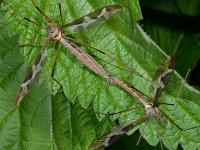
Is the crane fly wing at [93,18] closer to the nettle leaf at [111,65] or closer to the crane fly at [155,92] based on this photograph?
the nettle leaf at [111,65]

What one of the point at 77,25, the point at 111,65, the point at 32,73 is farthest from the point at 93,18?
the point at 32,73

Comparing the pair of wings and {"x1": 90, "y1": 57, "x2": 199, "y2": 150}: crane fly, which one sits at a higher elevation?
the pair of wings

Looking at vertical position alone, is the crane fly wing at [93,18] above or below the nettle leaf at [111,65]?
above

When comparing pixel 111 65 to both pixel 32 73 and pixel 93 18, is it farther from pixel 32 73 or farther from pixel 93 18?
pixel 32 73

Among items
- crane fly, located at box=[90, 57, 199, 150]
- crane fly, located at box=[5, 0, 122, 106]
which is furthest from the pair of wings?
crane fly, located at box=[90, 57, 199, 150]

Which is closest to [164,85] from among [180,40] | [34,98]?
[34,98]

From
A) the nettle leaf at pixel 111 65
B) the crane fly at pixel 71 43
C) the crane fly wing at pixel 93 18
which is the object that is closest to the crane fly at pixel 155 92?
the nettle leaf at pixel 111 65

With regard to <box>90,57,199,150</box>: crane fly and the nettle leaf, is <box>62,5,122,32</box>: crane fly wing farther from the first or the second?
<box>90,57,199,150</box>: crane fly

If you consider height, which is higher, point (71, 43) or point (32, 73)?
point (71, 43)

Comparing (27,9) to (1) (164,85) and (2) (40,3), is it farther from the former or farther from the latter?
(1) (164,85)
